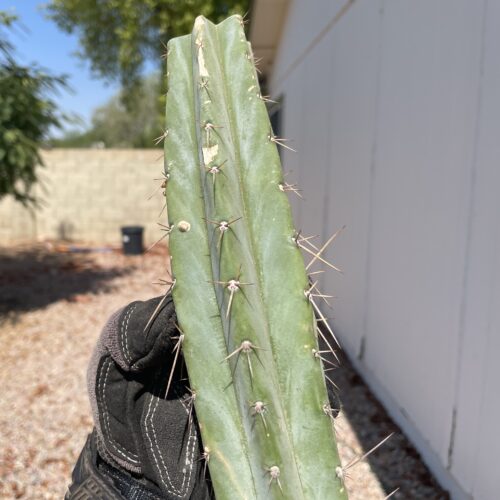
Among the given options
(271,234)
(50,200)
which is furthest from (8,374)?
(50,200)

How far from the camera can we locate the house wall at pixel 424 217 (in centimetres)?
276

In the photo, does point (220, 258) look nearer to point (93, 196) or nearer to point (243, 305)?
point (243, 305)

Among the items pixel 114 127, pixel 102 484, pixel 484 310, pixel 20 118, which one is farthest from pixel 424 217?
pixel 114 127

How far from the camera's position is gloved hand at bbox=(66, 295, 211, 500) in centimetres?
169

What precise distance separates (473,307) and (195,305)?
178cm

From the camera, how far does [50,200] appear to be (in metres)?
12.7

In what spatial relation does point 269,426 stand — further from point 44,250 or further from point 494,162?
point 44,250

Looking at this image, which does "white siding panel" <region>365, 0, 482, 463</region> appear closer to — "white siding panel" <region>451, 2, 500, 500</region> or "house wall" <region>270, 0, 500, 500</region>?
"house wall" <region>270, 0, 500, 500</region>

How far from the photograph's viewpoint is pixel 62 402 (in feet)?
15.3

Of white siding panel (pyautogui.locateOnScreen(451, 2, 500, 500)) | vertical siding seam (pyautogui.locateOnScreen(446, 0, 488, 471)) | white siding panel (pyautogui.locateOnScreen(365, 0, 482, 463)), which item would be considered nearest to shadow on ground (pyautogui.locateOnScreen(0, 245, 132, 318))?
white siding panel (pyautogui.locateOnScreen(365, 0, 482, 463))

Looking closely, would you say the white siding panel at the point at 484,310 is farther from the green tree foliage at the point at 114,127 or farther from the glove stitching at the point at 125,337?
the green tree foliage at the point at 114,127

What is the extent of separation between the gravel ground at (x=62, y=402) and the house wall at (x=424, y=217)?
181 mm

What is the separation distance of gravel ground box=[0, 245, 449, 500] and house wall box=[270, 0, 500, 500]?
18 cm

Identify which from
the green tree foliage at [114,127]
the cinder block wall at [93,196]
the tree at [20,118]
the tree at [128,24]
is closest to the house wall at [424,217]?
the tree at [20,118]
